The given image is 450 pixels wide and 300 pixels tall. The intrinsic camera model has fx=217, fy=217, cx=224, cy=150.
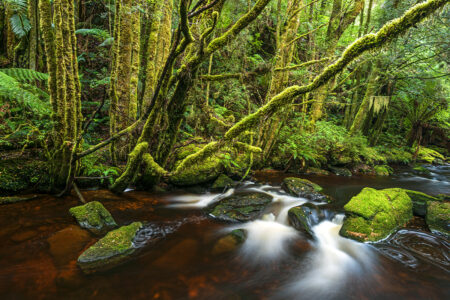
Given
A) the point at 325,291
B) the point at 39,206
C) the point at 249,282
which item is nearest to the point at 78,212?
the point at 39,206

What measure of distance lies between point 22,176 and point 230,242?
4011 millimetres

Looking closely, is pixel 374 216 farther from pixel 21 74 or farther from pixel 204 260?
pixel 21 74

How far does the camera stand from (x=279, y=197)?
6.03m

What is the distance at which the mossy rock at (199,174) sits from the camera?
5758 mm

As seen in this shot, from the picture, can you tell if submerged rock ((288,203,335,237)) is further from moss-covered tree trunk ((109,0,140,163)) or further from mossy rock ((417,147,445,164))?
mossy rock ((417,147,445,164))

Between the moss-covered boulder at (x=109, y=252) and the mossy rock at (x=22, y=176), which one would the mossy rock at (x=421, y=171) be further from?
the mossy rock at (x=22, y=176)

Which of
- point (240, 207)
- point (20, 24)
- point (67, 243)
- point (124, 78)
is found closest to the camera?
point (67, 243)

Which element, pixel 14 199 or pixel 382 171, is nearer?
pixel 14 199

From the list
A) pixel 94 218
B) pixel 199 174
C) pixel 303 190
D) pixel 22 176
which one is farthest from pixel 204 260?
pixel 303 190

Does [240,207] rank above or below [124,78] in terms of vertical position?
below

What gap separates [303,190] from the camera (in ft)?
20.5

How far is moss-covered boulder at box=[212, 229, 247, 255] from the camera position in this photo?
359cm

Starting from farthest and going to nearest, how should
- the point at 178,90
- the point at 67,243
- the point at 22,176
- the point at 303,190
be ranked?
the point at 303,190, the point at 178,90, the point at 22,176, the point at 67,243

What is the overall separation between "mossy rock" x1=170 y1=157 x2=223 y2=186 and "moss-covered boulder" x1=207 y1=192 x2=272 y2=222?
979mm
